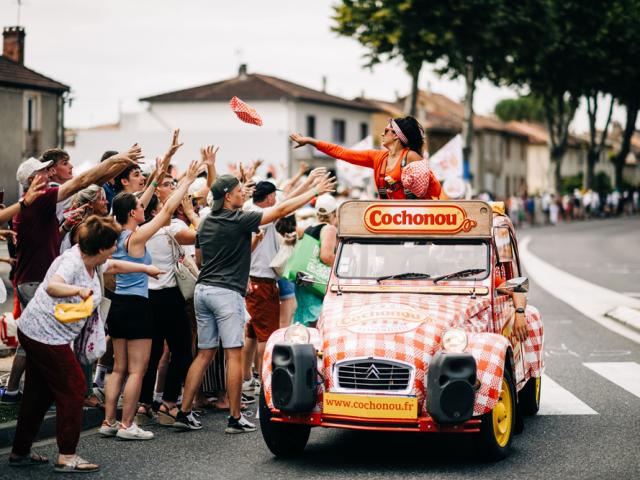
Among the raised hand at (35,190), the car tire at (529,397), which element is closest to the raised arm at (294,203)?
the raised hand at (35,190)

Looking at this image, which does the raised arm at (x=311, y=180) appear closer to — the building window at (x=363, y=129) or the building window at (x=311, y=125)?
the building window at (x=311, y=125)

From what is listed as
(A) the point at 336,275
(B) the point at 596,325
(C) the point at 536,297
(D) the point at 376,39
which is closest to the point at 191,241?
(A) the point at 336,275

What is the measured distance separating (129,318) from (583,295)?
1471 centimetres

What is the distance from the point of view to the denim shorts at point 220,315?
9133 millimetres

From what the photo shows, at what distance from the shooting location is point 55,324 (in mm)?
7785

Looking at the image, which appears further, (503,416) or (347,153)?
(347,153)

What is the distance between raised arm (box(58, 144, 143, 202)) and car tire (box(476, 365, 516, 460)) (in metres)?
3.23

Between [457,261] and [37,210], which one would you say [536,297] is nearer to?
[457,261]

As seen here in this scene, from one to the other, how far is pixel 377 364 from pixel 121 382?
229 cm

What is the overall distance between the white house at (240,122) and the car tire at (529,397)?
54.6 m

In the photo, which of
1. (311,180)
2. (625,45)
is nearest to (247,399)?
(311,180)

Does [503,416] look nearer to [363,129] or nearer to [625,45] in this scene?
[625,45]

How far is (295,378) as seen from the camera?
7.89m

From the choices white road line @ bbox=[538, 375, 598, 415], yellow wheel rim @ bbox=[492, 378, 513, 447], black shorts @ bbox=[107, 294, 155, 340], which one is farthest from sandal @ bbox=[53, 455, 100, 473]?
white road line @ bbox=[538, 375, 598, 415]
